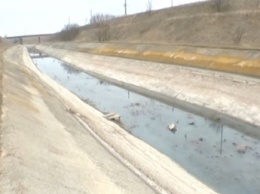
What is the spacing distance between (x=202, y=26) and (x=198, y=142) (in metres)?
38.5

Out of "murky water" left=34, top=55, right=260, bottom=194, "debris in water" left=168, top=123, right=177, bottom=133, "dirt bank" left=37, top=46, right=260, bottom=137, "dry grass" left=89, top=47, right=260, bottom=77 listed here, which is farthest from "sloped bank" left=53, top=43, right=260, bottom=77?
"debris in water" left=168, top=123, right=177, bottom=133

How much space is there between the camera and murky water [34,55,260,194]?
535 inches

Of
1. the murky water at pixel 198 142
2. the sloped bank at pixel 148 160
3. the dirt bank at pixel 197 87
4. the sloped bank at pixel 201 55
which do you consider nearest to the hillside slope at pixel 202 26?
the sloped bank at pixel 201 55

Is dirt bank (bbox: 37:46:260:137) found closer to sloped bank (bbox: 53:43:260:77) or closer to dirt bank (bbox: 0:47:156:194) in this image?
sloped bank (bbox: 53:43:260:77)

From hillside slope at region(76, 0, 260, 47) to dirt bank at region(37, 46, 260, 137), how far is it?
401 inches

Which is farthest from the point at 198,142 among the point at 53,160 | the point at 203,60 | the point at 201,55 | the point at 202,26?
the point at 202,26

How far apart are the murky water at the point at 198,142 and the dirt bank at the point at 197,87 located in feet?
3.87

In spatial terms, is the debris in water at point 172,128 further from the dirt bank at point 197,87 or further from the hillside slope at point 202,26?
the hillside slope at point 202,26

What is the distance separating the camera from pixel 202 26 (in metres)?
54.2

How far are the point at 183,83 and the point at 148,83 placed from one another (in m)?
4.85

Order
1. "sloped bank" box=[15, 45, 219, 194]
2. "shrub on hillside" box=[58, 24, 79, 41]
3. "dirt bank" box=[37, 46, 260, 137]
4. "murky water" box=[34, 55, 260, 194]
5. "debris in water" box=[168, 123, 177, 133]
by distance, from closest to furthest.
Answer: "sloped bank" box=[15, 45, 219, 194] → "murky water" box=[34, 55, 260, 194] → "debris in water" box=[168, 123, 177, 133] → "dirt bank" box=[37, 46, 260, 137] → "shrub on hillside" box=[58, 24, 79, 41]

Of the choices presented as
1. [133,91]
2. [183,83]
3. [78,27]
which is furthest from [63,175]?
[78,27]

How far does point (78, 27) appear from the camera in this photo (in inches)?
4680

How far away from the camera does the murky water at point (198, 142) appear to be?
13.6 metres
